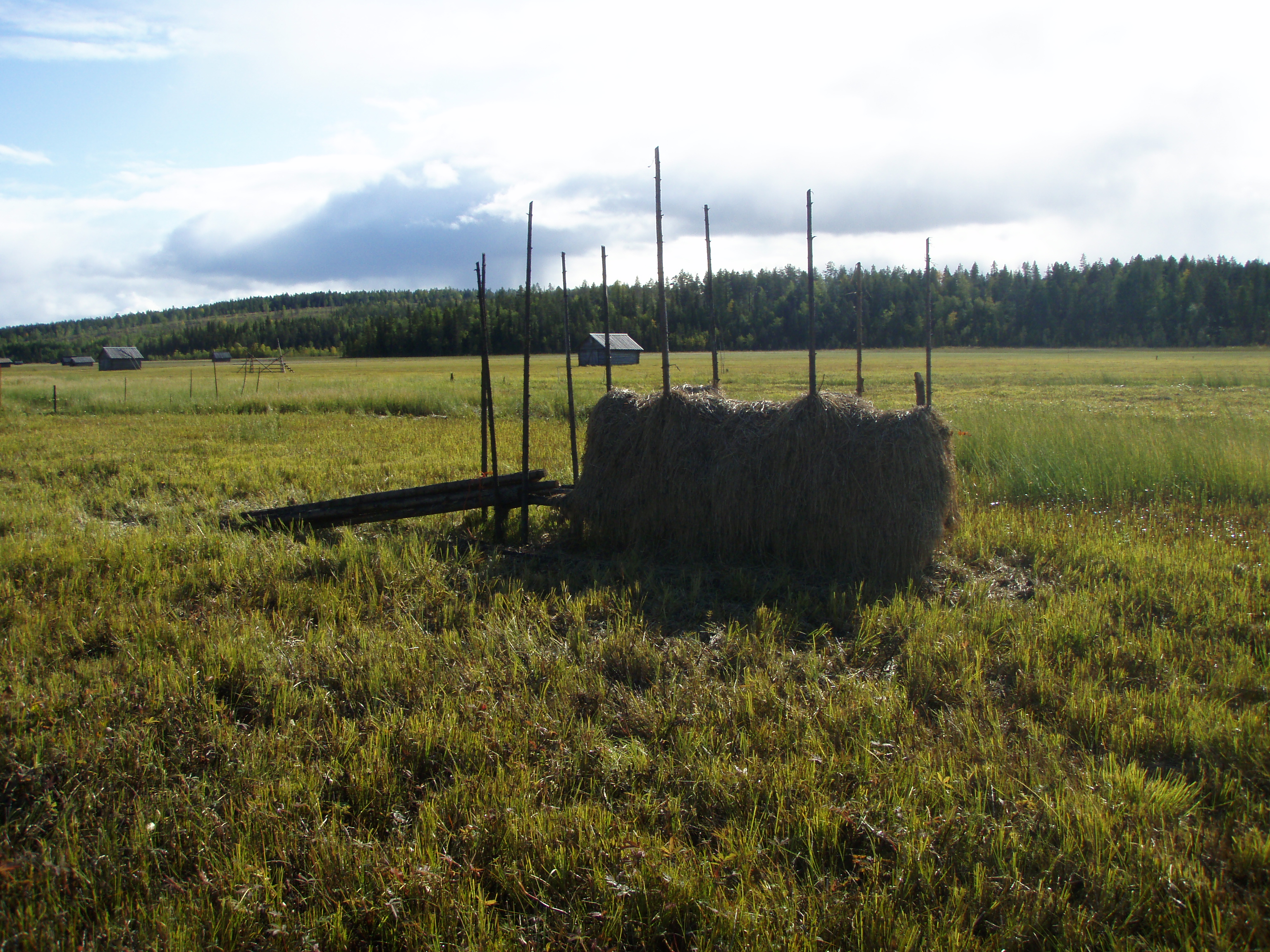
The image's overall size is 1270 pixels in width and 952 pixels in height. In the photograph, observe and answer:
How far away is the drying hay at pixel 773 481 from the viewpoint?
7.35 m

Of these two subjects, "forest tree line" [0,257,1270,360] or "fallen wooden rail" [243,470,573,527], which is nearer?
"fallen wooden rail" [243,470,573,527]

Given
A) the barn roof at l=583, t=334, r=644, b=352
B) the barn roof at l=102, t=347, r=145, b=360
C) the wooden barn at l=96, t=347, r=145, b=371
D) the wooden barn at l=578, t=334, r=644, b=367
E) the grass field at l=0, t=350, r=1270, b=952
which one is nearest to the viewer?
the grass field at l=0, t=350, r=1270, b=952

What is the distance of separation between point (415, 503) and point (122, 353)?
112815mm

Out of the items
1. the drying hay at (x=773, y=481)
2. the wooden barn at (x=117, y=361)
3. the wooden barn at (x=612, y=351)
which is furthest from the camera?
the wooden barn at (x=117, y=361)

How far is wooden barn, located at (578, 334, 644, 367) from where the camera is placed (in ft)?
236

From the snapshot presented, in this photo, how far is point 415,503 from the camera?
356 inches

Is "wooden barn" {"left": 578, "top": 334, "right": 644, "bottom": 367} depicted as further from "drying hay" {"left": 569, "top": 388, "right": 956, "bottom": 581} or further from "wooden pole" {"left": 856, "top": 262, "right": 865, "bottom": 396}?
"drying hay" {"left": 569, "top": 388, "right": 956, "bottom": 581}

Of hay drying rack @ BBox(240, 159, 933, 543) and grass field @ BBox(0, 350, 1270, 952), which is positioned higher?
hay drying rack @ BBox(240, 159, 933, 543)

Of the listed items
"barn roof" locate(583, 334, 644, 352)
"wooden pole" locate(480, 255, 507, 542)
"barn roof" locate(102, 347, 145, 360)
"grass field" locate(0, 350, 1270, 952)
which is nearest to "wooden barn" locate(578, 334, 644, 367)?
"barn roof" locate(583, 334, 644, 352)

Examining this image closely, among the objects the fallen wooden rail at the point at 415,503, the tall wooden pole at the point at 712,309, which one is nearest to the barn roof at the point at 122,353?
the fallen wooden rail at the point at 415,503

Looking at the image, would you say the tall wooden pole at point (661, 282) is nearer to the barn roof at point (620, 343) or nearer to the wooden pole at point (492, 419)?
the wooden pole at point (492, 419)

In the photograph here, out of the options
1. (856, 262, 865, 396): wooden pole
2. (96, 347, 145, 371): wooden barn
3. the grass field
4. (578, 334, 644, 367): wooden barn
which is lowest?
the grass field

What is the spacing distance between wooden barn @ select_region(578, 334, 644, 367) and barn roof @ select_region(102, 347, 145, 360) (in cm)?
6388

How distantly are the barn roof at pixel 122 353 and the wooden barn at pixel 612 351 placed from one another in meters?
63.9
